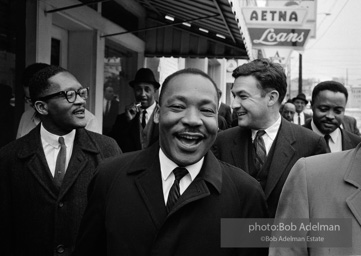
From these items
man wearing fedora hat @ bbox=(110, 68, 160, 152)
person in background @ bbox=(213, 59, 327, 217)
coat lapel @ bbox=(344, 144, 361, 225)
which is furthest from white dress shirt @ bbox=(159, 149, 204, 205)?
man wearing fedora hat @ bbox=(110, 68, 160, 152)

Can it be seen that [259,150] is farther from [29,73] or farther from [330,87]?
[29,73]

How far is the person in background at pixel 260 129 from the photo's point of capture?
337 cm

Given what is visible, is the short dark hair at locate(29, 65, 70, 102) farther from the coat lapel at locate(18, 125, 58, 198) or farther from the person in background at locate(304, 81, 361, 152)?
the person in background at locate(304, 81, 361, 152)

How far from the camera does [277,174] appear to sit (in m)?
3.22

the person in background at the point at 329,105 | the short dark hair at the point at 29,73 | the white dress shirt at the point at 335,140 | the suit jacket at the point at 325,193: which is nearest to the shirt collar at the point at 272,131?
the person in background at the point at 329,105

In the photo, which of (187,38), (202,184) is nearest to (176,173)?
(202,184)

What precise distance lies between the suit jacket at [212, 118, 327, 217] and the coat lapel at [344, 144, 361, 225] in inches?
47.7

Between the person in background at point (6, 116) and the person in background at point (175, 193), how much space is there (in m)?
3.69

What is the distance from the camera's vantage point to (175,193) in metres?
2.12

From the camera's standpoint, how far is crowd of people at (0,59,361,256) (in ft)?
6.57

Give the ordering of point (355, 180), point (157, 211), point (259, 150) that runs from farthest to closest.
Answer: point (259, 150), point (157, 211), point (355, 180)

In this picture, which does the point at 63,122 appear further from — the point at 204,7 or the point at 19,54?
the point at 204,7

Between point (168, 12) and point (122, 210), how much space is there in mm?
6669

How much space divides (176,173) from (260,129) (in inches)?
59.4
